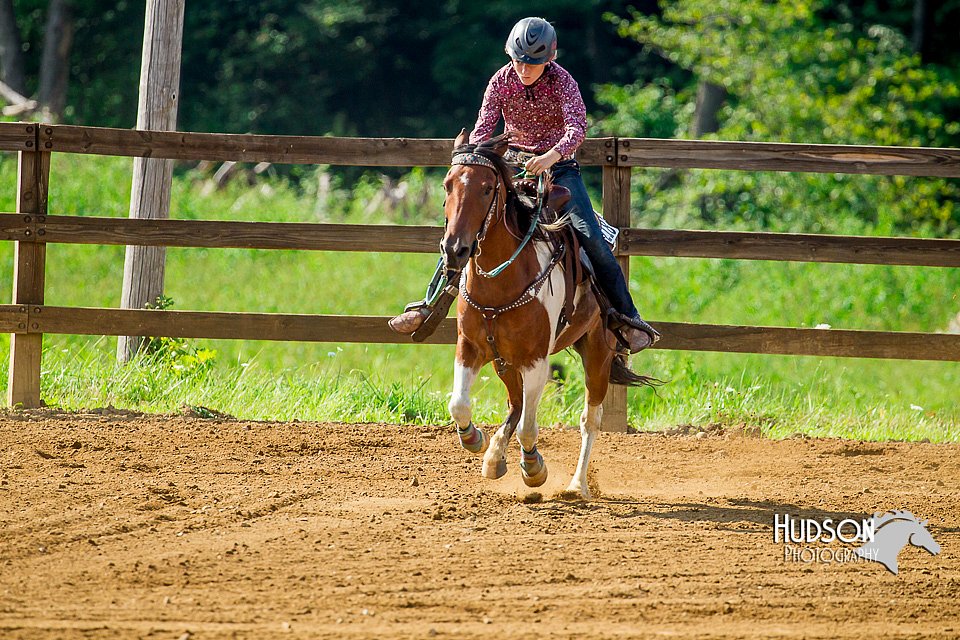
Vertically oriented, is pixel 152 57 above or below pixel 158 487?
above

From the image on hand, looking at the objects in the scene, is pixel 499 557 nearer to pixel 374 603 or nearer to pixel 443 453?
pixel 374 603

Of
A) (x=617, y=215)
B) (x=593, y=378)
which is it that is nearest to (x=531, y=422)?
(x=593, y=378)

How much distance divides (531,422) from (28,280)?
14.3ft

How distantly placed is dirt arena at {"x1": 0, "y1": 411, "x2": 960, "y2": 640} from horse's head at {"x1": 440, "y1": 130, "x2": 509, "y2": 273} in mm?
1468

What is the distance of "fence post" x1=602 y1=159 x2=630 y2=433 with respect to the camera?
28.2 feet

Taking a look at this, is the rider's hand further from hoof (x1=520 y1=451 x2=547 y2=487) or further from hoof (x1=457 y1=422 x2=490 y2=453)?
hoof (x1=520 y1=451 x2=547 y2=487)

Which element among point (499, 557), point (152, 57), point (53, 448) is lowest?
point (53, 448)

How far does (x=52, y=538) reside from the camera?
530cm

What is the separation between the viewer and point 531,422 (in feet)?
21.0

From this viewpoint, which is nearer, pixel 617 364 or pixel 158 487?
pixel 158 487

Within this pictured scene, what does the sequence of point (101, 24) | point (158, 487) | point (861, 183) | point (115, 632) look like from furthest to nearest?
point (101, 24) < point (861, 183) < point (158, 487) < point (115, 632)

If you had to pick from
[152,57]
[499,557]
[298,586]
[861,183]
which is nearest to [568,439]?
[499,557]

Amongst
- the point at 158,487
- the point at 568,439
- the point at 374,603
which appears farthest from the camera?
the point at 568,439

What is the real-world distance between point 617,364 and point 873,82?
16388 mm
